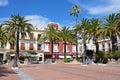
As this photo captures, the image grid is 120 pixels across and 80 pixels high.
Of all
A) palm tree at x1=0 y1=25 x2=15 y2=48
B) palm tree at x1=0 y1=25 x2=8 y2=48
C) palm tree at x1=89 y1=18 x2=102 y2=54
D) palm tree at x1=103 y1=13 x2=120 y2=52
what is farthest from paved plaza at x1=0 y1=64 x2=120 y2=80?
palm tree at x1=0 y1=25 x2=8 y2=48

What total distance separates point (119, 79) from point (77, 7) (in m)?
63.7

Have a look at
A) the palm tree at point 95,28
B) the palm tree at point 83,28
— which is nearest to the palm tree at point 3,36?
the palm tree at point 83,28

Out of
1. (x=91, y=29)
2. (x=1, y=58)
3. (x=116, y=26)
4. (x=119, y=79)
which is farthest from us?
(x=1, y=58)

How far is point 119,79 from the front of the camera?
58.0ft

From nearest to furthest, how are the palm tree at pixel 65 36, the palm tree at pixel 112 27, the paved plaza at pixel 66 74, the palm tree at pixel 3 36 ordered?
the paved plaza at pixel 66 74, the palm tree at pixel 112 27, the palm tree at pixel 3 36, the palm tree at pixel 65 36

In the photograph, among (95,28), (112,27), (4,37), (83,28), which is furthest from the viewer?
(4,37)

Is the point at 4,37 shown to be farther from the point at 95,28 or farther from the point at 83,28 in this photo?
the point at 95,28

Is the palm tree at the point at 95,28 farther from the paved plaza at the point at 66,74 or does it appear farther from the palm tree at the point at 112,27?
the paved plaza at the point at 66,74

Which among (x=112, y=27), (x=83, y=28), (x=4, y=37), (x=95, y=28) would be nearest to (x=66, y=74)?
(x=112, y=27)

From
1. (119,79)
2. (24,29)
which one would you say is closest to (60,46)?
(24,29)

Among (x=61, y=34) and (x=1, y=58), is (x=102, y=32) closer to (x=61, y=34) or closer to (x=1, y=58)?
(x=61, y=34)

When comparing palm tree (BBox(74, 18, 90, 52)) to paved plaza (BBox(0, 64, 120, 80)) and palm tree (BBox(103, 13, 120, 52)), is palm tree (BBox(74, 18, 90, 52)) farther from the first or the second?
paved plaza (BBox(0, 64, 120, 80))

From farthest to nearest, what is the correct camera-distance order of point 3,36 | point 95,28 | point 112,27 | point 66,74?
point 3,36, point 95,28, point 112,27, point 66,74

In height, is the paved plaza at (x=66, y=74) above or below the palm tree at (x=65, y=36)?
below
